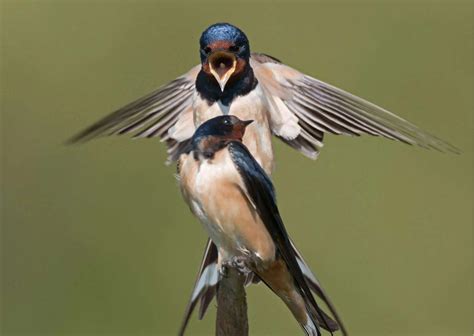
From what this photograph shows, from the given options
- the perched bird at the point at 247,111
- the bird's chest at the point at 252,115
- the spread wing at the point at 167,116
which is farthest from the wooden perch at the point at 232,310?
the spread wing at the point at 167,116

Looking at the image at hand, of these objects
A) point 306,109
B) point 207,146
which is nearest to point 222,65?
point 306,109

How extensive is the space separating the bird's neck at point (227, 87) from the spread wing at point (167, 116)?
0.19 m

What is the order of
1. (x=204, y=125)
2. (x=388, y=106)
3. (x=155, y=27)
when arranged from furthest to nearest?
(x=155, y=27), (x=388, y=106), (x=204, y=125)

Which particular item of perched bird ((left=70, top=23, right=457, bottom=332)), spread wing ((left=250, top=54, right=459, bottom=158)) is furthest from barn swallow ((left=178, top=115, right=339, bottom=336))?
spread wing ((left=250, top=54, right=459, bottom=158))

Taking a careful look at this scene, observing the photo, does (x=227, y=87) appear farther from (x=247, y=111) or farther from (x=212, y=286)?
(x=212, y=286)

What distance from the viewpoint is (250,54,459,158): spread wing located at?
11.0 feet

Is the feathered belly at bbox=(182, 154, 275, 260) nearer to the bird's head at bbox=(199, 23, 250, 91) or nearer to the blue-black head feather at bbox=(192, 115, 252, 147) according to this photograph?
the blue-black head feather at bbox=(192, 115, 252, 147)

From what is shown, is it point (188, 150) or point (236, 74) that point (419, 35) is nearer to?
point (236, 74)

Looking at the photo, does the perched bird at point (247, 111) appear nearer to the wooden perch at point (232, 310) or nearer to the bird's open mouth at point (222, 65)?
the bird's open mouth at point (222, 65)

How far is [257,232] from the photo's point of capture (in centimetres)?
283

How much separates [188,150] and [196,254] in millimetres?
2074

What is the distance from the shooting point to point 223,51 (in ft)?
10.3

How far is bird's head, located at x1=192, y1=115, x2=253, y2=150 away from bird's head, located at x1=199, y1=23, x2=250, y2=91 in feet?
1.05

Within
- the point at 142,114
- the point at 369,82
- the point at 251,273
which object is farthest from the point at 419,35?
the point at 251,273
